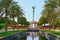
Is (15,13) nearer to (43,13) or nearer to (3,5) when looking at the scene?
(43,13)

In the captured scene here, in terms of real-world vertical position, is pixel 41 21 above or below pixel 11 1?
below

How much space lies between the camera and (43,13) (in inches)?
2205

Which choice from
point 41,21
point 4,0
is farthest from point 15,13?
point 41,21

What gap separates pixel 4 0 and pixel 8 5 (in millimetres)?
1550

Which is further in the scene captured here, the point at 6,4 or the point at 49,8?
the point at 49,8

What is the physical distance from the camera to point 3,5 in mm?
41094

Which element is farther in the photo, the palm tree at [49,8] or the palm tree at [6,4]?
the palm tree at [49,8]

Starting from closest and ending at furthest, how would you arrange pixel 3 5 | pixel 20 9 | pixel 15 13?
1. pixel 3 5
2. pixel 15 13
3. pixel 20 9

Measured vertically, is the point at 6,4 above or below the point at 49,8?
above

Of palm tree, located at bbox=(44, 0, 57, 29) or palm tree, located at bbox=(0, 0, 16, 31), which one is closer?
palm tree, located at bbox=(0, 0, 16, 31)

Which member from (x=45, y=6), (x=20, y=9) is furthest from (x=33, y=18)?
(x=45, y=6)

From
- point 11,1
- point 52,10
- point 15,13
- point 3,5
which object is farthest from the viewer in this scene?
point 15,13

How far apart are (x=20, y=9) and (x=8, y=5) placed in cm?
1554

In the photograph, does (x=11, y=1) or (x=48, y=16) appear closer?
(x=11, y=1)
